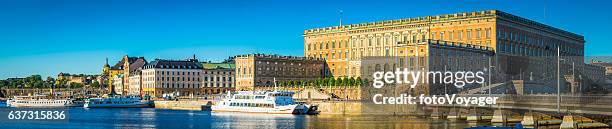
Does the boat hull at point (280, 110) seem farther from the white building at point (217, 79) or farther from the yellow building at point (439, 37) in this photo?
the white building at point (217, 79)

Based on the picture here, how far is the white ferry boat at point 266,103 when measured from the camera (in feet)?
341

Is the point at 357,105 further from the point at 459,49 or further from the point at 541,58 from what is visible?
the point at 541,58

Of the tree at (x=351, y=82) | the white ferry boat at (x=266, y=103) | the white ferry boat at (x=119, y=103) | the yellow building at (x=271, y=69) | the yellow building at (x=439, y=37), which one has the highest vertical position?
the yellow building at (x=439, y=37)

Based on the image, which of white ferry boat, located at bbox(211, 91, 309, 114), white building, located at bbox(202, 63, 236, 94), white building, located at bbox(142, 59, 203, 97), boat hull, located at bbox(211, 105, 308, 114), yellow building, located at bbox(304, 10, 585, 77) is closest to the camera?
boat hull, located at bbox(211, 105, 308, 114)

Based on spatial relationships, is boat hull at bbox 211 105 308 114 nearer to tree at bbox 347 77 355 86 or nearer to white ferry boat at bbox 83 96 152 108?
tree at bbox 347 77 355 86

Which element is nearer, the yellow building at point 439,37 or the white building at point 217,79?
the yellow building at point 439,37

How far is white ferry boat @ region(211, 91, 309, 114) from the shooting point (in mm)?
103938

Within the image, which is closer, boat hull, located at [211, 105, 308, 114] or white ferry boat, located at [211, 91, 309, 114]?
boat hull, located at [211, 105, 308, 114]

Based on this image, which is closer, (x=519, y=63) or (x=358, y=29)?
(x=519, y=63)

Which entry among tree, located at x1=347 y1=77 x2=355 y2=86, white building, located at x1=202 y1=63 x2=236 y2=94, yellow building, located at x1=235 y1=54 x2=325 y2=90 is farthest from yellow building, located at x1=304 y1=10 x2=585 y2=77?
white building, located at x1=202 y1=63 x2=236 y2=94

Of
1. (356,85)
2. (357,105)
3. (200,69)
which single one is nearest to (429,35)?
(356,85)

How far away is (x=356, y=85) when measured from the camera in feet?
397

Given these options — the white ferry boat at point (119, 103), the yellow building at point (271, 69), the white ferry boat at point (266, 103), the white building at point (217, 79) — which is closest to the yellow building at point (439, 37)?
the yellow building at point (271, 69)

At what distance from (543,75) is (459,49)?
40.1 feet
